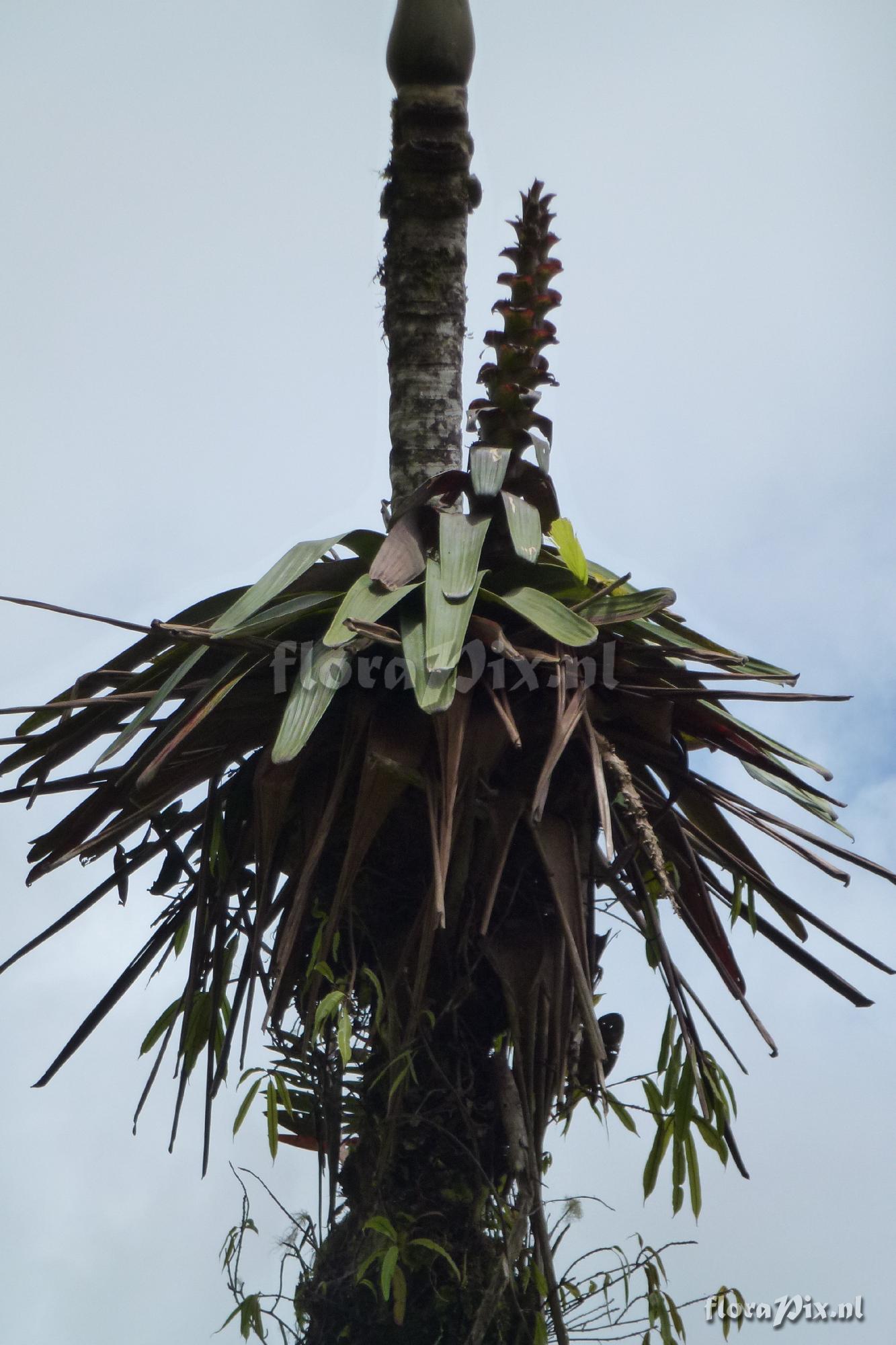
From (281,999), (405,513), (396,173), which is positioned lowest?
(281,999)

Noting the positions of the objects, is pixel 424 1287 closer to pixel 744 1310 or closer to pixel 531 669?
pixel 744 1310

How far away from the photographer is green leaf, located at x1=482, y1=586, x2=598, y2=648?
4.90 ft

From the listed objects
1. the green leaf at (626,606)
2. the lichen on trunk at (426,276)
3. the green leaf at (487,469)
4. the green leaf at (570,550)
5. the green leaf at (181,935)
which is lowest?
the green leaf at (181,935)

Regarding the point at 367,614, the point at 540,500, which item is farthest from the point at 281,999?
the point at 540,500

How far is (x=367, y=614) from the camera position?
1516 mm

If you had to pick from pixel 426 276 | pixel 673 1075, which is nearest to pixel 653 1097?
pixel 673 1075

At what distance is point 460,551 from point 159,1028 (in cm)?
87

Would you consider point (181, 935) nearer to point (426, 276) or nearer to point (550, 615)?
point (550, 615)

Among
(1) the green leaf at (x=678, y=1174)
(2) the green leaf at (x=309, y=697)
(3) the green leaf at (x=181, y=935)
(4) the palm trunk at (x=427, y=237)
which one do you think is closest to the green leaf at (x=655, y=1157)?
(1) the green leaf at (x=678, y=1174)

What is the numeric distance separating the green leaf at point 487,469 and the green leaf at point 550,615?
0.13 m

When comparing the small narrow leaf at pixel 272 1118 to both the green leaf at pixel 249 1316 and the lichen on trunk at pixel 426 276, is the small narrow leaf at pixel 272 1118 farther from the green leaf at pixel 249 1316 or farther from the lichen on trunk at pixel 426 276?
the lichen on trunk at pixel 426 276

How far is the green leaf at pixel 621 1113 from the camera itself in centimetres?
172

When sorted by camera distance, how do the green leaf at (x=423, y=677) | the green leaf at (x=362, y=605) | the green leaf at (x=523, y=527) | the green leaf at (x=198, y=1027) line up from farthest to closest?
1. the green leaf at (x=198, y=1027)
2. the green leaf at (x=523, y=527)
3. the green leaf at (x=362, y=605)
4. the green leaf at (x=423, y=677)

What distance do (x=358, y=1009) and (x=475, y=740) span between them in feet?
1.30
